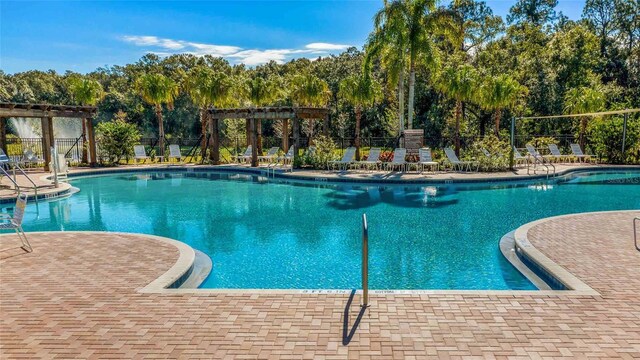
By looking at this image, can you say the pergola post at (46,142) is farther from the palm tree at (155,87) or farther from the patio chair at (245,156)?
the patio chair at (245,156)

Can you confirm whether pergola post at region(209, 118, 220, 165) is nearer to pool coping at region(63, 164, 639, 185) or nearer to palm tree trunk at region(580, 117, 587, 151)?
pool coping at region(63, 164, 639, 185)

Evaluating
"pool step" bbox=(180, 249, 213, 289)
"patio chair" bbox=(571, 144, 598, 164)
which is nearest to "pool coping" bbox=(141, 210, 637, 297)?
"pool step" bbox=(180, 249, 213, 289)

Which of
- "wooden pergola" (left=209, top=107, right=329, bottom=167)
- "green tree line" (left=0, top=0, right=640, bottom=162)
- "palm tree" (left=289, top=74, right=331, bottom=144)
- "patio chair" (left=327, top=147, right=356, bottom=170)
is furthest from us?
"palm tree" (left=289, top=74, right=331, bottom=144)

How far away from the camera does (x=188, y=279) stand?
602cm

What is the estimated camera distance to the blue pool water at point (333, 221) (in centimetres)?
649

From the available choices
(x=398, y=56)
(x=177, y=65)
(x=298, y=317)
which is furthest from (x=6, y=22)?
(x=177, y=65)

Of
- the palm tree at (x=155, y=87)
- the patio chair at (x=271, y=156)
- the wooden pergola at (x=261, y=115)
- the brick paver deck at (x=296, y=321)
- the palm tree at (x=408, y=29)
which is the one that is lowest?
the brick paver deck at (x=296, y=321)

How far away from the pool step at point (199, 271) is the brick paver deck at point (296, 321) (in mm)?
538

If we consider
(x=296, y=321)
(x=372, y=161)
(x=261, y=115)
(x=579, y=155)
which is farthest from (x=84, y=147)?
(x=579, y=155)

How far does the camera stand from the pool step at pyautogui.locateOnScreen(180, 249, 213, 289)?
19.2ft

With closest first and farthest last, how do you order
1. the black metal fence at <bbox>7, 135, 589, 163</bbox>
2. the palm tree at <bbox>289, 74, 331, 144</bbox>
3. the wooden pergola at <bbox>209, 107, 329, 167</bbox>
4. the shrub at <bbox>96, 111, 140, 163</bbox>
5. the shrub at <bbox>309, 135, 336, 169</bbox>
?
the shrub at <bbox>309, 135, 336, 169</bbox>, the wooden pergola at <bbox>209, 107, 329, 167</bbox>, the shrub at <bbox>96, 111, 140, 163</bbox>, the black metal fence at <bbox>7, 135, 589, 163</bbox>, the palm tree at <bbox>289, 74, 331, 144</bbox>

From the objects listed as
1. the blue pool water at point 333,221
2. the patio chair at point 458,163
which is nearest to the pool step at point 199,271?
the blue pool water at point 333,221

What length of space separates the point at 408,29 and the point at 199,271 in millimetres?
15630

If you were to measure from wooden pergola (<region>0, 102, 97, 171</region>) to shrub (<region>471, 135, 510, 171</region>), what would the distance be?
58.6ft
